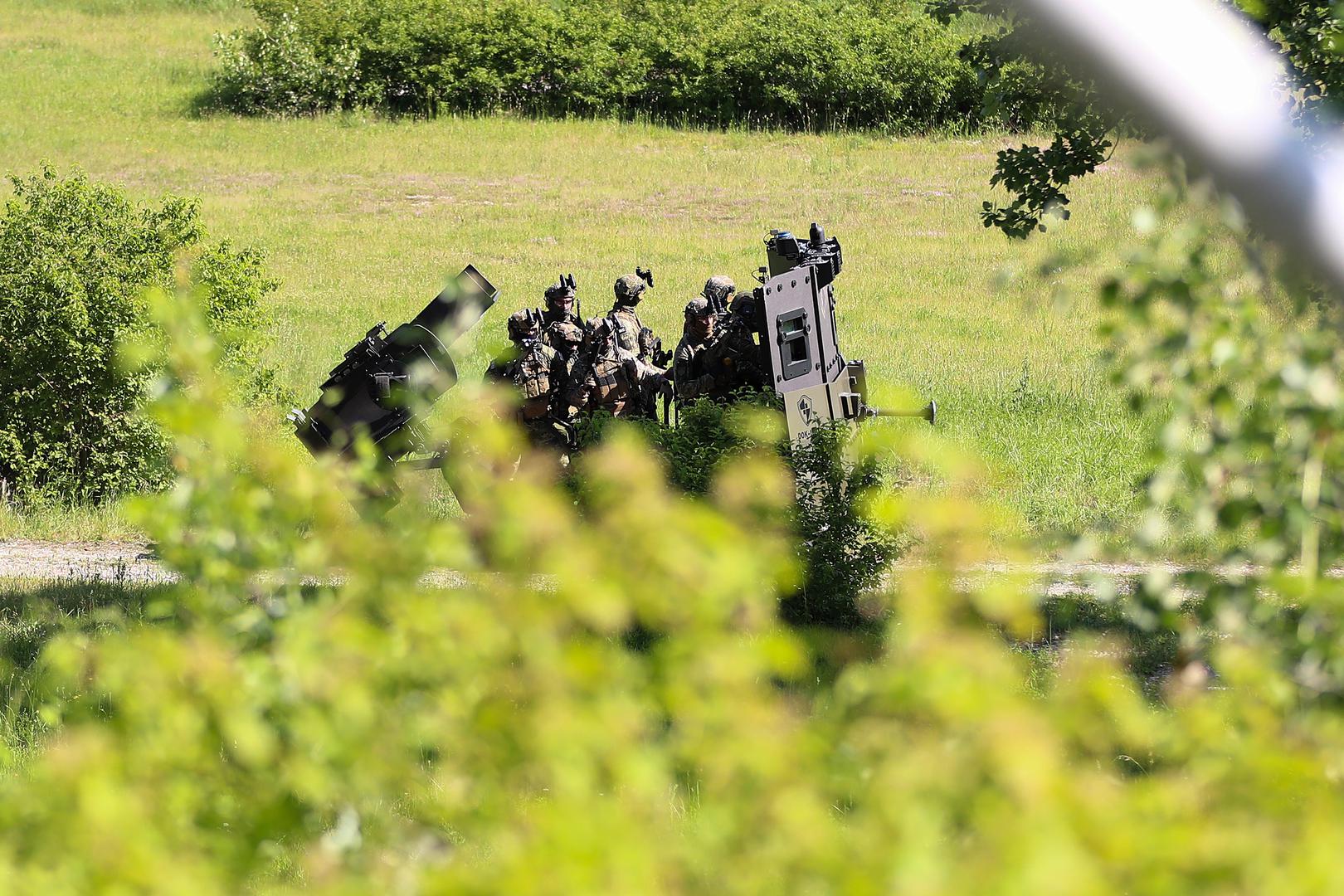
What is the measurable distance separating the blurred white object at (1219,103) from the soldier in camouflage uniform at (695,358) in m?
9.62

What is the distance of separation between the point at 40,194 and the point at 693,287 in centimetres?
1112

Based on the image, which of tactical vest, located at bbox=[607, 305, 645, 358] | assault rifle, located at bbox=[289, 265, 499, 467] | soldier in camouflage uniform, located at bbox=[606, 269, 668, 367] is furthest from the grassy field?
assault rifle, located at bbox=[289, 265, 499, 467]

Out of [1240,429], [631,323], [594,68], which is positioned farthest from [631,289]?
[594,68]

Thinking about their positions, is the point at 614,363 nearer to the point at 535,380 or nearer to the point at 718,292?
the point at 535,380

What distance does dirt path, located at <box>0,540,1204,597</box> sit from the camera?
10.3 m

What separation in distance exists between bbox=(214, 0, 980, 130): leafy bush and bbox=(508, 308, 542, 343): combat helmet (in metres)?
29.0

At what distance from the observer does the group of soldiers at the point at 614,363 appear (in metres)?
11.0

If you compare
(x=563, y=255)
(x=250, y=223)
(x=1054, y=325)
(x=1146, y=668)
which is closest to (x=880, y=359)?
(x=1054, y=325)

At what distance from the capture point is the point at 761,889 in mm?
1835

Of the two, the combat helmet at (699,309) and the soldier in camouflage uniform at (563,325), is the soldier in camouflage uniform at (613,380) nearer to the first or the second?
the soldier in camouflage uniform at (563,325)

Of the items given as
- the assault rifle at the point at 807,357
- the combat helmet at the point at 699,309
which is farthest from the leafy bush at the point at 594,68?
the assault rifle at the point at 807,357

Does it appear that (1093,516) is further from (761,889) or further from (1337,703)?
(761,889)

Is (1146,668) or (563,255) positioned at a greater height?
(563,255)

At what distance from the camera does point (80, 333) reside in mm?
12422
